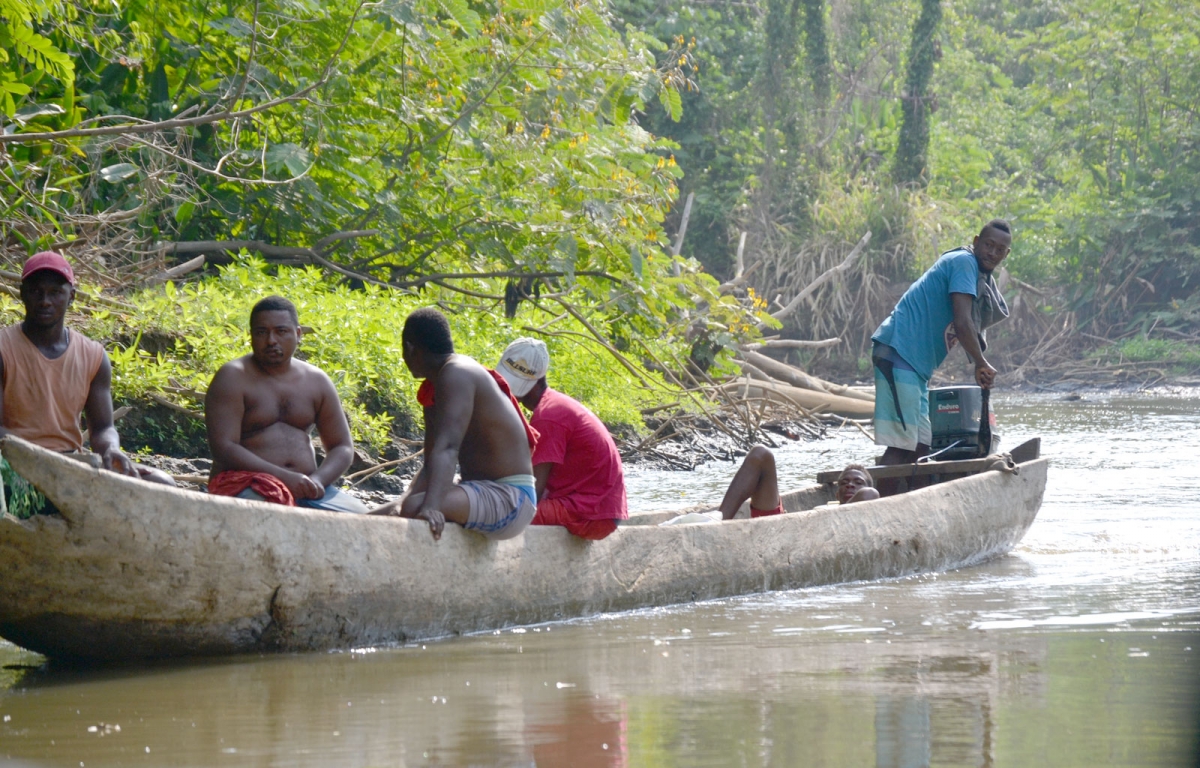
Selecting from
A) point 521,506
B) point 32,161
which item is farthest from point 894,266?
point 521,506

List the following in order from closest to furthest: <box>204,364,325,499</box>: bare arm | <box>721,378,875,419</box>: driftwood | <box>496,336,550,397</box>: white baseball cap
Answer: <box>204,364,325,499</box>: bare arm, <box>496,336,550,397</box>: white baseball cap, <box>721,378,875,419</box>: driftwood

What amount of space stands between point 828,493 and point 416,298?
4.33m

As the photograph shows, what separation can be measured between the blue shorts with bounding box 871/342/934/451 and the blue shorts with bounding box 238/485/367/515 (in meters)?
3.01

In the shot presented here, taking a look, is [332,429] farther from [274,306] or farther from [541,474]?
[541,474]

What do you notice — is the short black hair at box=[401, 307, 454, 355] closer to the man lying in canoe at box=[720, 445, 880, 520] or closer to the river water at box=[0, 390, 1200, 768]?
the river water at box=[0, 390, 1200, 768]

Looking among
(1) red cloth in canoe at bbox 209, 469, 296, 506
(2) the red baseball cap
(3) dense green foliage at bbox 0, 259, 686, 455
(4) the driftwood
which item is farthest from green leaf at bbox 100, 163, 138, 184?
(4) the driftwood

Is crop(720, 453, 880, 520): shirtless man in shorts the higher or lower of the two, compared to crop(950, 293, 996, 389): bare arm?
lower

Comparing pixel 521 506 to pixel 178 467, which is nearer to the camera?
pixel 521 506

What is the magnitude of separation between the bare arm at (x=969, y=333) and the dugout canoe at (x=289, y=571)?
4.94 feet

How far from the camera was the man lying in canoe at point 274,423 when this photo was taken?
15.9 ft

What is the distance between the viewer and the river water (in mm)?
3275

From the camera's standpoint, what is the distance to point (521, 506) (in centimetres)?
488

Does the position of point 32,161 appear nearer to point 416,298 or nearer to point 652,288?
point 416,298

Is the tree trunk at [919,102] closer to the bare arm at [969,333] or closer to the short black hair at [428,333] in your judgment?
the bare arm at [969,333]
